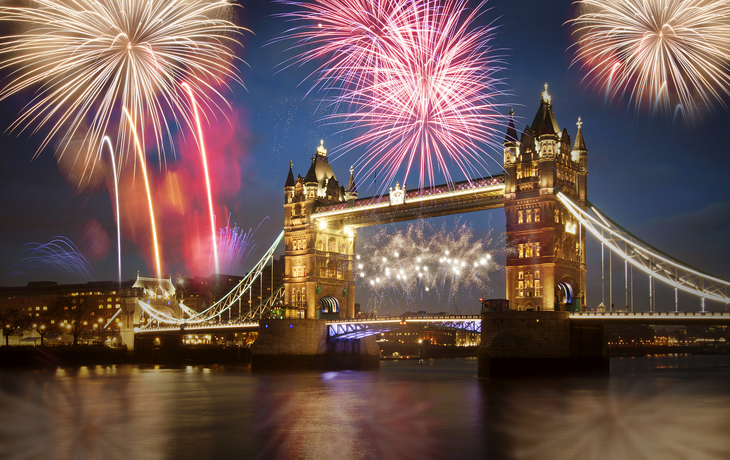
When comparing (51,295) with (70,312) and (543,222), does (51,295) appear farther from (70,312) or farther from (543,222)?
(543,222)

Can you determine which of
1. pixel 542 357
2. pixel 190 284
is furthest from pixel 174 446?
pixel 190 284

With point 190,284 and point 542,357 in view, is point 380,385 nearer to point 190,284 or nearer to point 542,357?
point 542,357

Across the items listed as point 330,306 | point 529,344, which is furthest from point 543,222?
point 330,306

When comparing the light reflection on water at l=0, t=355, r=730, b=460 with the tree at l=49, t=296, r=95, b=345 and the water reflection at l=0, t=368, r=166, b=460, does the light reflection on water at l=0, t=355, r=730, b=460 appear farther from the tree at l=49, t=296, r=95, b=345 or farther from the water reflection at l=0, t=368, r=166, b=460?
the tree at l=49, t=296, r=95, b=345

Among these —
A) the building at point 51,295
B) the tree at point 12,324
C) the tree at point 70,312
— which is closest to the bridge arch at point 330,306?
the tree at point 70,312

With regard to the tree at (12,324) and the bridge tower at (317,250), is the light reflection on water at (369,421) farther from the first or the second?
the tree at (12,324)
